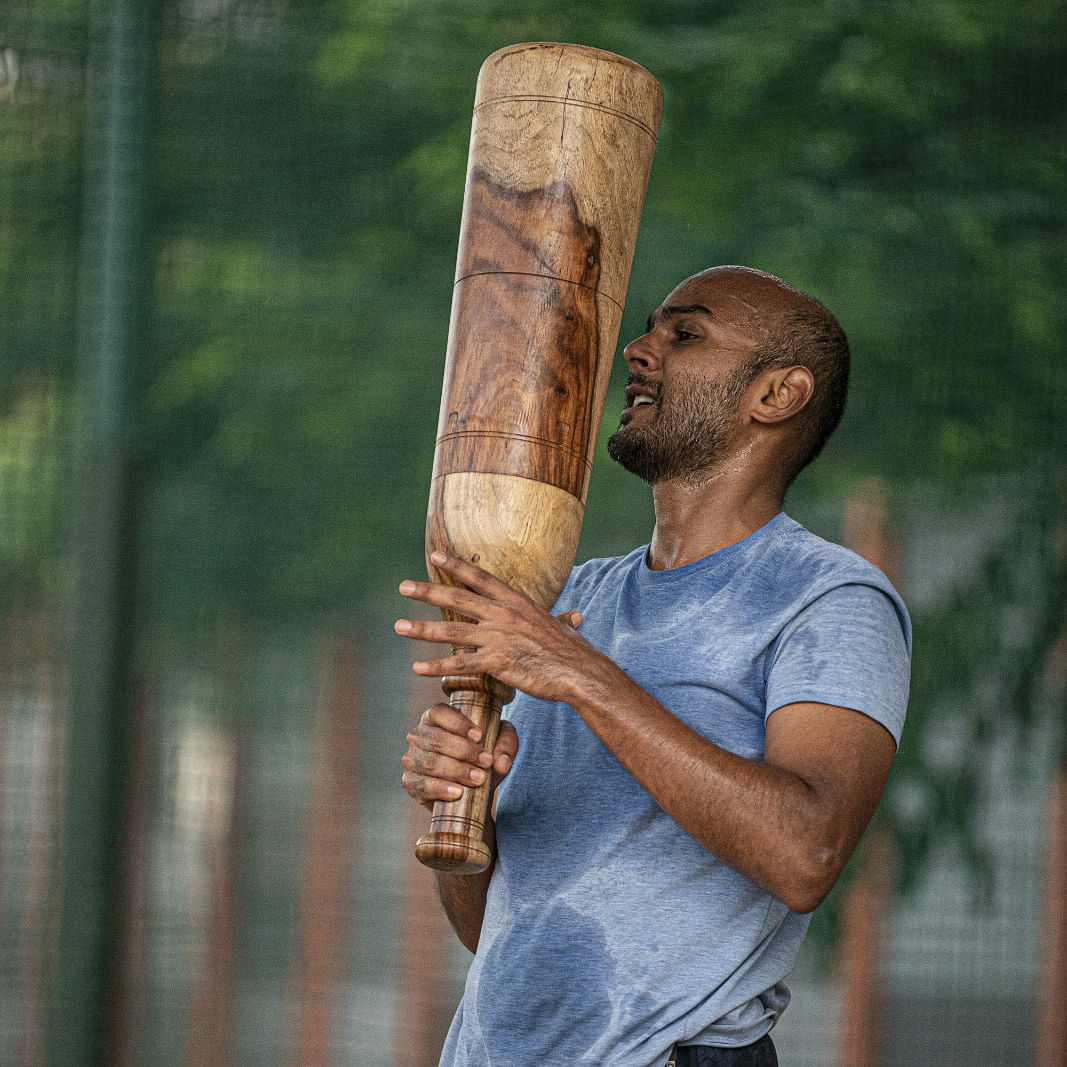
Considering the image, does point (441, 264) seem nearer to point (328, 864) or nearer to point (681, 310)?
point (328, 864)

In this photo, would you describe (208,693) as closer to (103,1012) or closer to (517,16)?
(103,1012)

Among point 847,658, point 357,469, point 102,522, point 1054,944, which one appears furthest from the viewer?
point 357,469

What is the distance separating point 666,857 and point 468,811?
0.23 metres

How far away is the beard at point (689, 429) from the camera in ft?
6.39

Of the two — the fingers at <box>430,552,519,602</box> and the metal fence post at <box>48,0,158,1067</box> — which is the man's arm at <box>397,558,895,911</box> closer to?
the fingers at <box>430,552,519,602</box>

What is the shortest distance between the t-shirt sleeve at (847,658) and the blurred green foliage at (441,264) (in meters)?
1.57

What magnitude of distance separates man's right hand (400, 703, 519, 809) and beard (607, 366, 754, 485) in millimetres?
434

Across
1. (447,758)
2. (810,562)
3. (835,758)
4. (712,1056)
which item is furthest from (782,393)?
(712,1056)

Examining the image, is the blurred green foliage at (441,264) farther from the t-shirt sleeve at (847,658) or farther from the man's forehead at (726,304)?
the t-shirt sleeve at (847,658)

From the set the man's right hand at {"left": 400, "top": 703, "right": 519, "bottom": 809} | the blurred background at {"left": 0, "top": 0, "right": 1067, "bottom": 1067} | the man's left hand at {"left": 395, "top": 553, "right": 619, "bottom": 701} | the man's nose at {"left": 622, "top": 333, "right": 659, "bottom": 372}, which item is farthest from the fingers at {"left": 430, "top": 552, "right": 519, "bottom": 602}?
the blurred background at {"left": 0, "top": 0, "right": 1067, "bottom": 1067}

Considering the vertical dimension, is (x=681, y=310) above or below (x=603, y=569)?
above

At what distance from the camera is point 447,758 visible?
5.46 feet

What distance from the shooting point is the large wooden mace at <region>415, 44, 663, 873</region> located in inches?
66.1

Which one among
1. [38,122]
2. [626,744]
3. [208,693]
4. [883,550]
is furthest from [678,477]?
[38,122]
